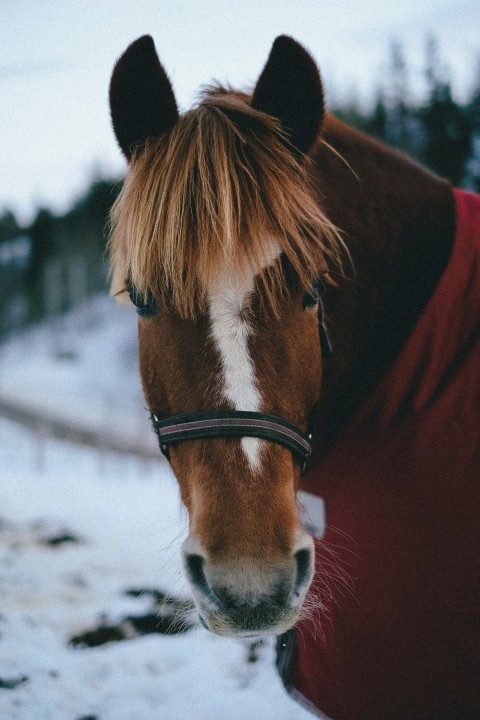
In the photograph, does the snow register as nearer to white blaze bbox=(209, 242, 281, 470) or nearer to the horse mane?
white blaze bbox=(209, 242, 281, 470)

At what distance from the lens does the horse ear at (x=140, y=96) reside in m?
1.69

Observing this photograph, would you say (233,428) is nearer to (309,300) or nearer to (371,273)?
(309,300)

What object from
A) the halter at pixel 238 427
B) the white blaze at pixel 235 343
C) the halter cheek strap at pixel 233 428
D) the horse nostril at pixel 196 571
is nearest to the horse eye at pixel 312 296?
the halter at pixel 238 427

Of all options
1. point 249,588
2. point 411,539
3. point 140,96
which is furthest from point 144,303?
point 411,539

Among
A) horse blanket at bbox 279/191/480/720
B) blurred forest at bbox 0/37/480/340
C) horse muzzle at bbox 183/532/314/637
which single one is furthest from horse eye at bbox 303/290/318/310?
blurred forest at bbox 0/37/480/340

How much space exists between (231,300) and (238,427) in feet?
1.25

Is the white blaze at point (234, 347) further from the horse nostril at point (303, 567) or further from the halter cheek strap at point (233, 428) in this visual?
the horse nostril at point (303, 567)

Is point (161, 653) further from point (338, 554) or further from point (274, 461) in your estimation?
point (274, 461)

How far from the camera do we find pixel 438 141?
2727cm

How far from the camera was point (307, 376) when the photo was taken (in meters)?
1.66

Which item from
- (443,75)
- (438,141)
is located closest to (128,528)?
(438,141)

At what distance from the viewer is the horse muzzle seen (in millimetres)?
1271

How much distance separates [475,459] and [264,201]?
3.79ft

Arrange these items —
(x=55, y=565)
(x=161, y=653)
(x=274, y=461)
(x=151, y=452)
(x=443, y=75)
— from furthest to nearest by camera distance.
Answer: (x=443, y=75) < (x=151, y=452) < (x=55, y=565) < (x=161, y=653) < (x=274, y=461)
